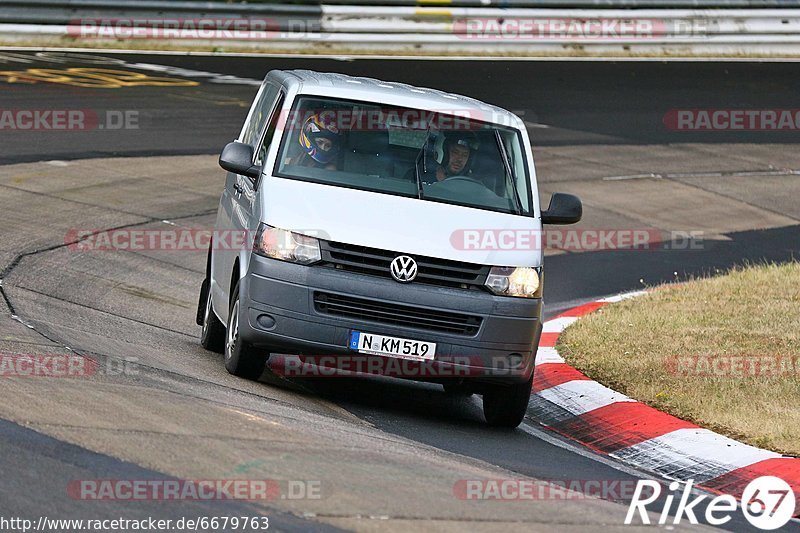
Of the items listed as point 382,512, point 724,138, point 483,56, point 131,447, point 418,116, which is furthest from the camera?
point 483,56

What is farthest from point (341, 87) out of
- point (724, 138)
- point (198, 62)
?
point (198, 62)

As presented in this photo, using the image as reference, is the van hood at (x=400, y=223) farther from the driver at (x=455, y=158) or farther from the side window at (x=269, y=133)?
the side window at (x=269, y=133)

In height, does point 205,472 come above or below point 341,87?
below

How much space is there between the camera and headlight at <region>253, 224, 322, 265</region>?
814 centimetres

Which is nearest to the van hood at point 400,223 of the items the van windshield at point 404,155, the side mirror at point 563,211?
the van windshield at point 404,155

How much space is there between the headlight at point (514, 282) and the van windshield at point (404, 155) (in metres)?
0.64

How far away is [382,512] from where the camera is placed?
5754 millimetres

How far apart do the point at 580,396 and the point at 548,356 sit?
1205mm

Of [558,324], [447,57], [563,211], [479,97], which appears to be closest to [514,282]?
[563,211]

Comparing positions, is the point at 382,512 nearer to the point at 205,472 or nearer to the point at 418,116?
the point at 205,472

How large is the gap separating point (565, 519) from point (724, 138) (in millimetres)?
17892

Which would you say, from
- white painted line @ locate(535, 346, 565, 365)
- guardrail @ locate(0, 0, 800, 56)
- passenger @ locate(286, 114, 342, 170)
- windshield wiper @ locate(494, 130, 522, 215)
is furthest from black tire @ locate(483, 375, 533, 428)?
guardrail @ locate(0, 0, 800, 56)

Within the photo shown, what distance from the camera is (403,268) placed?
8078 mm

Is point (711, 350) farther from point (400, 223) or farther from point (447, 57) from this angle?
point (447, 57)
